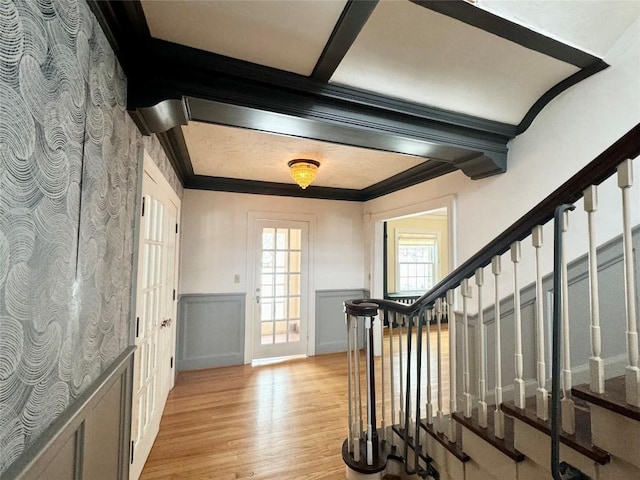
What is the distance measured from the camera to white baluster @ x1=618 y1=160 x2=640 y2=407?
98cm

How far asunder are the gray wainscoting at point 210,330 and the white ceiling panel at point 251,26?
9.75 ft

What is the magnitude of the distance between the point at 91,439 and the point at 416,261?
6.06 meters

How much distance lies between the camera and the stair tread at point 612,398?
3.17 ft

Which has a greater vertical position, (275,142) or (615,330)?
(275,142)

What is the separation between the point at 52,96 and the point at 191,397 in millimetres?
2940

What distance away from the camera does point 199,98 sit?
1.55 meters

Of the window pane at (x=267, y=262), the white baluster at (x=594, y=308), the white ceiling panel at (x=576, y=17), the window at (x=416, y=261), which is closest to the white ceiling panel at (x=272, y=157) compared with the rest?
the window pane at (x=267, y=262)

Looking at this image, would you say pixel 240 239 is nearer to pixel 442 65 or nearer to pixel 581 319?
pixel 442 65

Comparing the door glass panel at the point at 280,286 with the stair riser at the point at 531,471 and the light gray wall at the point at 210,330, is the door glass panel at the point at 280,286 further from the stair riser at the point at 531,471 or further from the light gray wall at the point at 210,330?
the stair riser at the point at 531,471

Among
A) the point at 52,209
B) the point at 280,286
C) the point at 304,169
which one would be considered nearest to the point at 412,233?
the point at 280,286

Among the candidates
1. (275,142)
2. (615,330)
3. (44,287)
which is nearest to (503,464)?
(615,330)

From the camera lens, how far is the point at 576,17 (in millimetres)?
1437

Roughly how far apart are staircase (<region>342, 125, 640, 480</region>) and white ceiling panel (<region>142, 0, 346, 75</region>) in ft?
4.11

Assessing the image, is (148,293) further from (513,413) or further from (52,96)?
(513,413)
